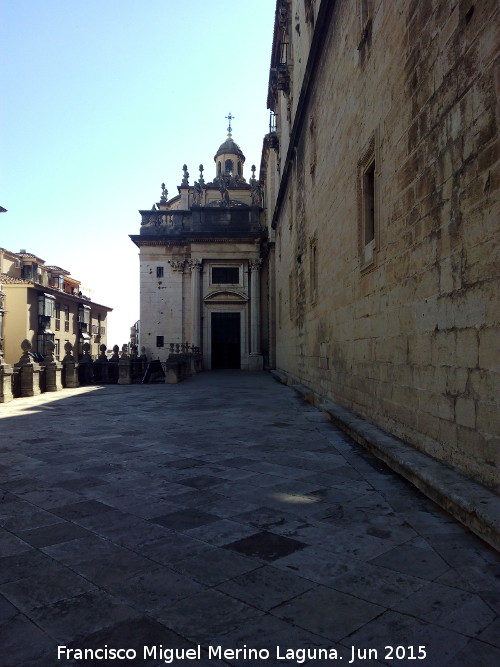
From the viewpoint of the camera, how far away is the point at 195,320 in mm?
29625

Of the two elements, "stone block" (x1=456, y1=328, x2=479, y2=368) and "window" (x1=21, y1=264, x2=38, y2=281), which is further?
"window" (x1=21, y1=264, x2=38, y2=281)

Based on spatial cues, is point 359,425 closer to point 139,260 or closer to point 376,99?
point 376,99

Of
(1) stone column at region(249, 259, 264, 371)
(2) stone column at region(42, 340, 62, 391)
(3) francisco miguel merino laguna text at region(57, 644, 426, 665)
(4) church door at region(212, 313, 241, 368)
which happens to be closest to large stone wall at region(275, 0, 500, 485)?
(3) francisco miguel merino laguna text at region(57, 644, 426, 665)

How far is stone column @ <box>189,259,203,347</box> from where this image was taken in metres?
29.5

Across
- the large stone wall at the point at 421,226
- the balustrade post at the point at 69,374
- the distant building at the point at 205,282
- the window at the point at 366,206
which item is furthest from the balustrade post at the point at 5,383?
the distant building at the point at 205,282

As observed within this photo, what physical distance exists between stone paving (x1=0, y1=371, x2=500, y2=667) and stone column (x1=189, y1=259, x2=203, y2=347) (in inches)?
937

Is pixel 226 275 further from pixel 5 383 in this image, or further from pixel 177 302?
pixel 5 383

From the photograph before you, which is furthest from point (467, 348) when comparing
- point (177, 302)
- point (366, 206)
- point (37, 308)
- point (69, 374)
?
point (37, 308)

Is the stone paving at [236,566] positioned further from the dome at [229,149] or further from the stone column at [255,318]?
the dome at [229,149]

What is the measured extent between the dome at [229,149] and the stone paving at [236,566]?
137ft

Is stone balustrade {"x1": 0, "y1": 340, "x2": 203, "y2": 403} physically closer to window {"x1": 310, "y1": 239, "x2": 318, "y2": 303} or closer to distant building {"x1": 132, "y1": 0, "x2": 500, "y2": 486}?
distant building {"x1": 132, "y1": 0, "x2": 500, "y2": 486}

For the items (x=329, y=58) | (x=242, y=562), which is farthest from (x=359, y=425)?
(x=329, y=58)

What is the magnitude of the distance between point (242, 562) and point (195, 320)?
27.2 m

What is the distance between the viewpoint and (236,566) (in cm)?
274
